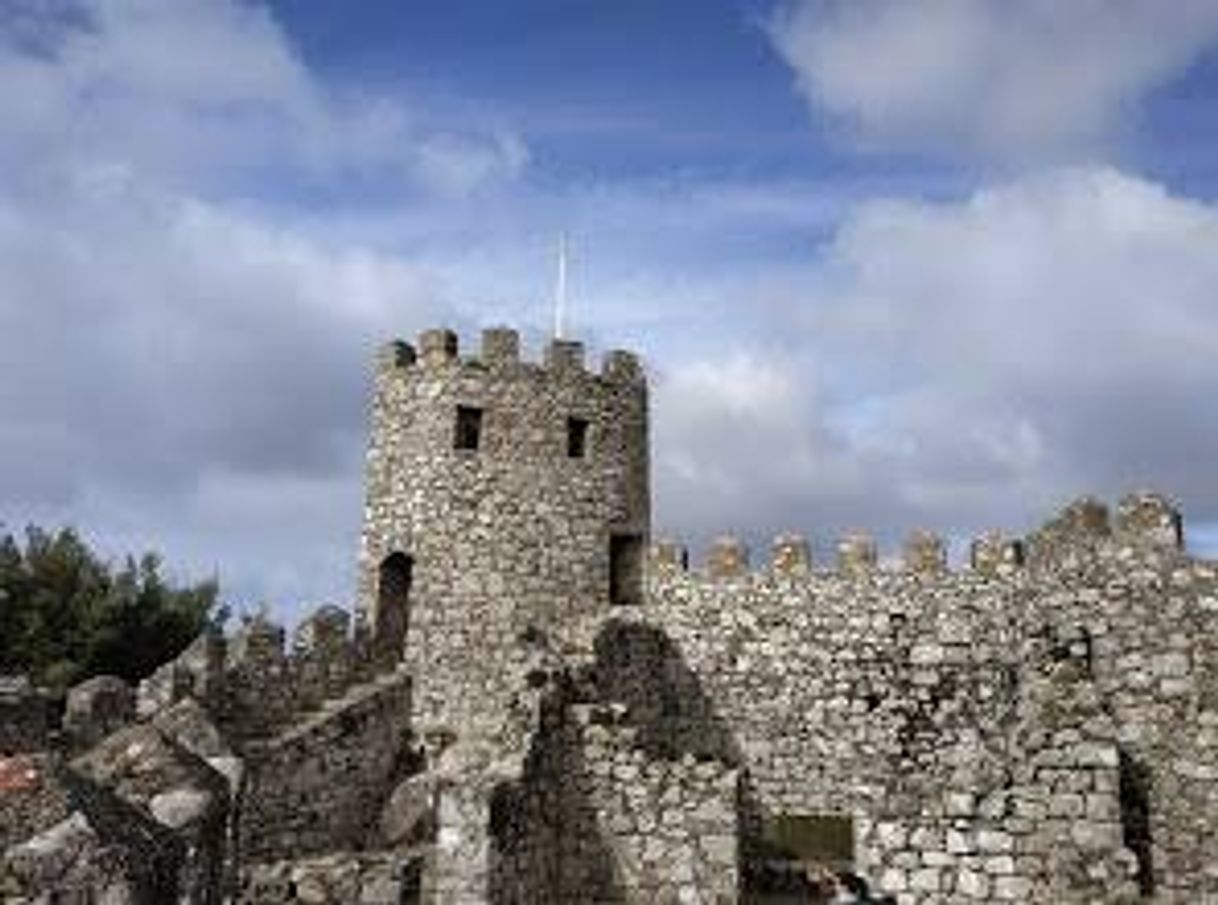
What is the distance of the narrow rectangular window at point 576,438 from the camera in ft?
88.3

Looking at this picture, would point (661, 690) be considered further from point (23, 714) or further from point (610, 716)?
point (23, 714)

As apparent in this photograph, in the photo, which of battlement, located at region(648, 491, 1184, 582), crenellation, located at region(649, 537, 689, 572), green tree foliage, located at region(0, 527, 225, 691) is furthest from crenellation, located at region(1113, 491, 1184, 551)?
green tree foliage, located at region(0, 527, 225, 691)

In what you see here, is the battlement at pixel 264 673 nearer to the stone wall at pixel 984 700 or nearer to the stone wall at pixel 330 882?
the stone wall at pixel 984 700

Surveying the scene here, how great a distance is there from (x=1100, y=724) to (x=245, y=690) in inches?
626

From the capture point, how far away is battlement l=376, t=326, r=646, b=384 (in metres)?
27.1

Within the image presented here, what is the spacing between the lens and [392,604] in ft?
87.7

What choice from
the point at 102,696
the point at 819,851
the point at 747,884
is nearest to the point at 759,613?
the point at 819,851

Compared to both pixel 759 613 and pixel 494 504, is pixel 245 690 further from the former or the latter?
pixel 759 613

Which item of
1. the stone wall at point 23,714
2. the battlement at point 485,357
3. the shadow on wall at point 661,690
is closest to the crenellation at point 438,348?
the battlement at point 485,357

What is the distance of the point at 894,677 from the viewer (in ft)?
75.9

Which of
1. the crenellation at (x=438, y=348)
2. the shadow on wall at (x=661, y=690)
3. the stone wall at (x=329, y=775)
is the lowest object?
the stone wall at (x=329, y=775)

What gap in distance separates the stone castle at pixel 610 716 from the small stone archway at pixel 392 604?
0.05m

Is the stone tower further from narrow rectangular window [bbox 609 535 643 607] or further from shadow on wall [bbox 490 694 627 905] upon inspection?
shadow on wall [bbox 490 694 627 905]

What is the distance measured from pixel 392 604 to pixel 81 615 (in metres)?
10.4
